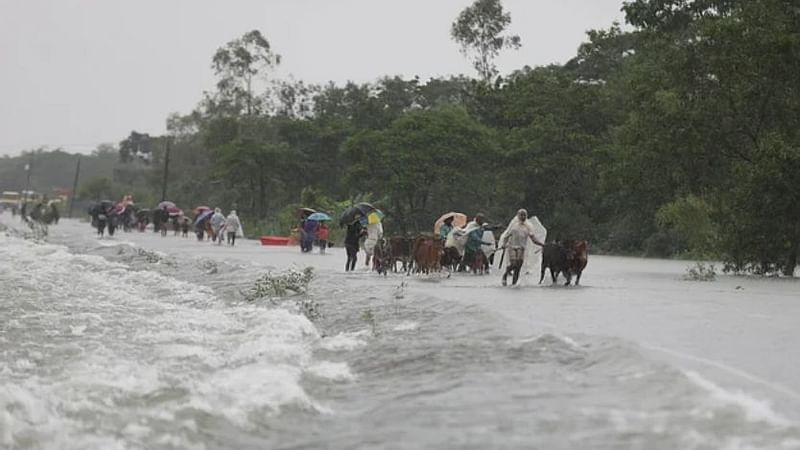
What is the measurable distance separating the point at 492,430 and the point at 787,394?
242 centimetres

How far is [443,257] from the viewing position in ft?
87.6

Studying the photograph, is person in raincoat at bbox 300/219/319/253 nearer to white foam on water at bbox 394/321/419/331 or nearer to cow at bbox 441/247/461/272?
cow at bbox 441/247/461/272

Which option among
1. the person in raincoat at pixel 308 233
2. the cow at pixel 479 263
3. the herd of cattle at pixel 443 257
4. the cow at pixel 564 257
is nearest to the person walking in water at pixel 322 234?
the person in raincoat at pixel 308 233

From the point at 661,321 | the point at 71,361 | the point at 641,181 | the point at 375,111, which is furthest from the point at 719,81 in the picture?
the point at 375,111

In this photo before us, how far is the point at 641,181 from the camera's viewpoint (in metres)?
33.6

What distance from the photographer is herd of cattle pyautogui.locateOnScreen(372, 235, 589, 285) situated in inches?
905

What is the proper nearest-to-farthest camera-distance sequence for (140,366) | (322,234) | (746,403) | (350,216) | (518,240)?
(746,403), (140,366), (518,240), (350,216), (322,234)

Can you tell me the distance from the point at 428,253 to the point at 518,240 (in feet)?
14.9

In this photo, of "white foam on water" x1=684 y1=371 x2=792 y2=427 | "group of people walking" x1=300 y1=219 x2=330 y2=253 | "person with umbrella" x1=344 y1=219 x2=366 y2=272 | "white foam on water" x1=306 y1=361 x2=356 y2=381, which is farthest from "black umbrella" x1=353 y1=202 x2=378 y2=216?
"white foam on water" x1=684 y1=371 x2=792 y2=427

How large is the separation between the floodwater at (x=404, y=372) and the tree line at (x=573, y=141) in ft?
37.4

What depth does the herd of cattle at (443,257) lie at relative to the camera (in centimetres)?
2298

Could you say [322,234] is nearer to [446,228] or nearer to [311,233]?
[311,233]

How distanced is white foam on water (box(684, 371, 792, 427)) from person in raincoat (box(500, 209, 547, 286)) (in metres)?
12.8

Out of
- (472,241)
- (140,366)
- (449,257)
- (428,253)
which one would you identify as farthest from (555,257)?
(140,366)
